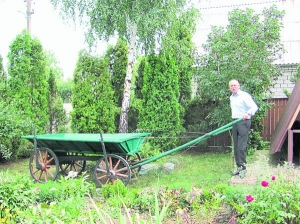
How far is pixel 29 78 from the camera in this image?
10.6 m

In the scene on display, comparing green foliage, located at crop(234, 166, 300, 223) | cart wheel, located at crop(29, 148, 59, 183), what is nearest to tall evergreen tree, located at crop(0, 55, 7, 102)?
cart wheel, located at crop(29, 148, 59, 183)

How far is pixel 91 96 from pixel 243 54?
4.46 metres

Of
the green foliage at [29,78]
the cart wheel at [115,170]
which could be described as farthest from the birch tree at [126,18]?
the cart wheel at [115,170]

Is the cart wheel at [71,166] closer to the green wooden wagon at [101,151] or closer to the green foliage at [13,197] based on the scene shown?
the green wooden wagon at [101,151]

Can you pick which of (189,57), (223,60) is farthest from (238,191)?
(189,57)

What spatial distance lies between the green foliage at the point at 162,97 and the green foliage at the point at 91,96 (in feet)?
3.78

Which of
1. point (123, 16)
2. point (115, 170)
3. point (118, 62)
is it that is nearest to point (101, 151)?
point (115, 170)

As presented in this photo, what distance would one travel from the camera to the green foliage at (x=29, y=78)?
10336 mm

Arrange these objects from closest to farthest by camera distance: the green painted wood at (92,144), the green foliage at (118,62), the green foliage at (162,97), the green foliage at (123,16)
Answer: the green painted wood at (92,144) < the green foliage at (123,16) < the green foliage at (162,97) < the green foliage at (118,62)

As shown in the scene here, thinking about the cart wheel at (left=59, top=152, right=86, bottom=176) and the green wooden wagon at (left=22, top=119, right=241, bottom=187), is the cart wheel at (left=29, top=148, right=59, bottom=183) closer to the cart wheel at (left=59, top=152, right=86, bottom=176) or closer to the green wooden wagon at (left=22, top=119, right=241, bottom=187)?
the green wooden wagon at (left=22, top=119, right=241, bottom=187)

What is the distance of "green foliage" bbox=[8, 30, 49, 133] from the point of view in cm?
1034

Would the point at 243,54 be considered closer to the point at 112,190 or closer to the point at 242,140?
the point at 242,140

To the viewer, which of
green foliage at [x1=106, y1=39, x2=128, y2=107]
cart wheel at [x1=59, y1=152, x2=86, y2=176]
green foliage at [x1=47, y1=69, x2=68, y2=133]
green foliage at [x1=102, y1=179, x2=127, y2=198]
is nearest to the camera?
green foliage at [x1=102, y1=179, x2=127, y2=198]

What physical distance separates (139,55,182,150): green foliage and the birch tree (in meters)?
0.56
